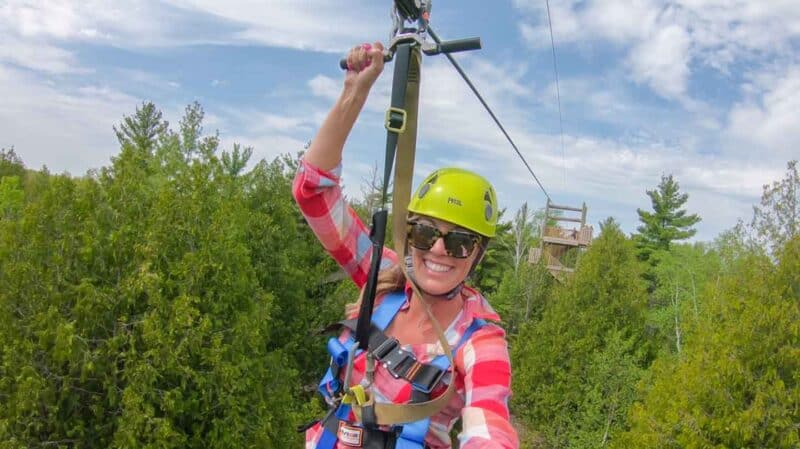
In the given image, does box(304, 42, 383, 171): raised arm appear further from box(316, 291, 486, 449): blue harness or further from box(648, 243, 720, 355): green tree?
box(648, 243, 720, 355): green tree

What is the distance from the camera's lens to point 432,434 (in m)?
2.25

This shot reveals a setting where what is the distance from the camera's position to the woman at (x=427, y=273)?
2.17m

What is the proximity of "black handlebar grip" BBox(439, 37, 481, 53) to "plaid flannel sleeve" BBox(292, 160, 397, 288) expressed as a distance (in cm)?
64

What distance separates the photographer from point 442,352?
2.31 metres

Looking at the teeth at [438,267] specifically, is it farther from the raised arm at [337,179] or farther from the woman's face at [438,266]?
the raised arm at [337,179]

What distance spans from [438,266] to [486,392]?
531 millimetres

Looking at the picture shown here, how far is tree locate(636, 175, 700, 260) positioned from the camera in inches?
2010

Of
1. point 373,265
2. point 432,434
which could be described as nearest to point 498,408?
point 432,434

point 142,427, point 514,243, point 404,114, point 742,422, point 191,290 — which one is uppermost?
point 514,243

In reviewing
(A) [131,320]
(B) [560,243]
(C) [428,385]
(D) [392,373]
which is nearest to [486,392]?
(C) [428,385]

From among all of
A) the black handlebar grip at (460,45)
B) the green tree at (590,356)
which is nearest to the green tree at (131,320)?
the black handlebar grip at (460,45)

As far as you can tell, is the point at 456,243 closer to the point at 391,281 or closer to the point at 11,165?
Result: the point at 391,281

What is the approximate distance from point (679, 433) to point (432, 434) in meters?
14.2

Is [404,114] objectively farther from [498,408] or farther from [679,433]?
[679,433]
